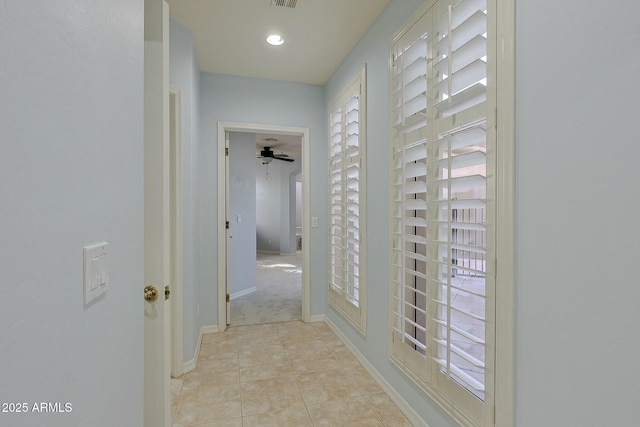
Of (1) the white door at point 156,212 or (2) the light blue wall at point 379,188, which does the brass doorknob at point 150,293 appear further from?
(2) the light blue wall at point 379,188

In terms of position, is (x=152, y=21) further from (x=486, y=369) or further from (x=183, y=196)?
(x=486, y=369)

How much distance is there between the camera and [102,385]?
748mm

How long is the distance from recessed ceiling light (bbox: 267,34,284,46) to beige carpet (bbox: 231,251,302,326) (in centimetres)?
286

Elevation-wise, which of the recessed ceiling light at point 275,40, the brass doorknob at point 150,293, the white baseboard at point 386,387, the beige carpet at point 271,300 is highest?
the recessed ceiling light at point 275,40

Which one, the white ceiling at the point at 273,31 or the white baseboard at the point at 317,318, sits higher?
the white ceiling at the point at 273,31

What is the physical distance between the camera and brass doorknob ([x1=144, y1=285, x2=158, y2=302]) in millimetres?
1330

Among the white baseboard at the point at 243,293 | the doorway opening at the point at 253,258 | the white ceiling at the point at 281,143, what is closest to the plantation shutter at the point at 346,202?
the doorway opening at the point at 253,258

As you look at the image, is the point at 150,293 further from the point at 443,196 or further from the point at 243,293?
the point at 243,293

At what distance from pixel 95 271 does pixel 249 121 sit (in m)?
3.02

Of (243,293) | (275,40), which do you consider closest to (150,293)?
(275,40)

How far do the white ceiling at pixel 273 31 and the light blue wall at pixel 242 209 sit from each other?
1.89m

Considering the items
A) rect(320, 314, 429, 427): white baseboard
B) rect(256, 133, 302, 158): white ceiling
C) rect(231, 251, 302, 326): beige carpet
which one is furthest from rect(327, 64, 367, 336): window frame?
rect(256, 133, 302, 158): white ceiling

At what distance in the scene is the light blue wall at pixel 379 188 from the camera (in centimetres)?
222

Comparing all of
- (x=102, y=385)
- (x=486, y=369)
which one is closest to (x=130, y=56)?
(x=102, y=385)
